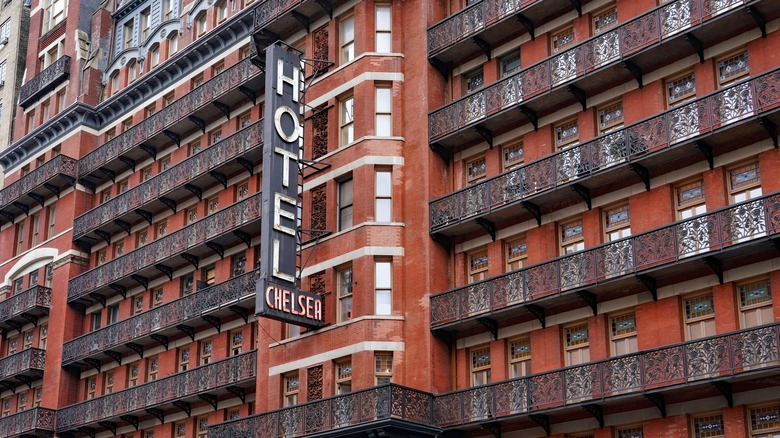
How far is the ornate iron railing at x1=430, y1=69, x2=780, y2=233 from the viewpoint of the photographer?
3036 centimetres

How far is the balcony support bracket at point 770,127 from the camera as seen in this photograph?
3012cm

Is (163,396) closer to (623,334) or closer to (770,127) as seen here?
(623,334)

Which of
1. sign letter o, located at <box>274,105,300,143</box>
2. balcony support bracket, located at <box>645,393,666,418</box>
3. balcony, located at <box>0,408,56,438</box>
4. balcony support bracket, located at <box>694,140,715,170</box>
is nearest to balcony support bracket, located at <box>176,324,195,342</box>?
balcony, located at <box>0,408,56,438</box>

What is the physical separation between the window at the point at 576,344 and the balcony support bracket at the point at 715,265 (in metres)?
4.73

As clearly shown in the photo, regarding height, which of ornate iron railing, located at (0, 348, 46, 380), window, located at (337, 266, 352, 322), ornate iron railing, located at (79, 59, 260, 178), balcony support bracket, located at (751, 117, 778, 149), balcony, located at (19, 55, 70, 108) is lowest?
window, located at (337, 266, 352, 322)

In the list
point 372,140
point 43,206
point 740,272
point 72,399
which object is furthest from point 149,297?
point 740,272

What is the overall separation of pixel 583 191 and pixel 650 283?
3894mm

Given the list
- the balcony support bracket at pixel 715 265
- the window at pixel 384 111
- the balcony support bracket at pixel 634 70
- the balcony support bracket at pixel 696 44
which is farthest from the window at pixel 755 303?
the window at pixel 384 111

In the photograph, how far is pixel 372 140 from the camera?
39469 millimetres

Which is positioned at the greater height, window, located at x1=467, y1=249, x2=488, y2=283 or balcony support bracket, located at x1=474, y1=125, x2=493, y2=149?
balcony support bracket, located at x1=474, y1=125, x2=493, y2=149

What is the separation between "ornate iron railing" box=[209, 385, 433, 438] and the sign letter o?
939cm

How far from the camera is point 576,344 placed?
3416cm

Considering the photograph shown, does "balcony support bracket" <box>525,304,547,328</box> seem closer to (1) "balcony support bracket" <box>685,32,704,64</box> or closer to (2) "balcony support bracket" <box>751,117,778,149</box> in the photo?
(2) "balcony support bracket" <box>751,117,778,149</box>

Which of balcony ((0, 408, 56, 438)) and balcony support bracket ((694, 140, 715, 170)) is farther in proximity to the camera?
balcony ((0, 408, 56, 438))
